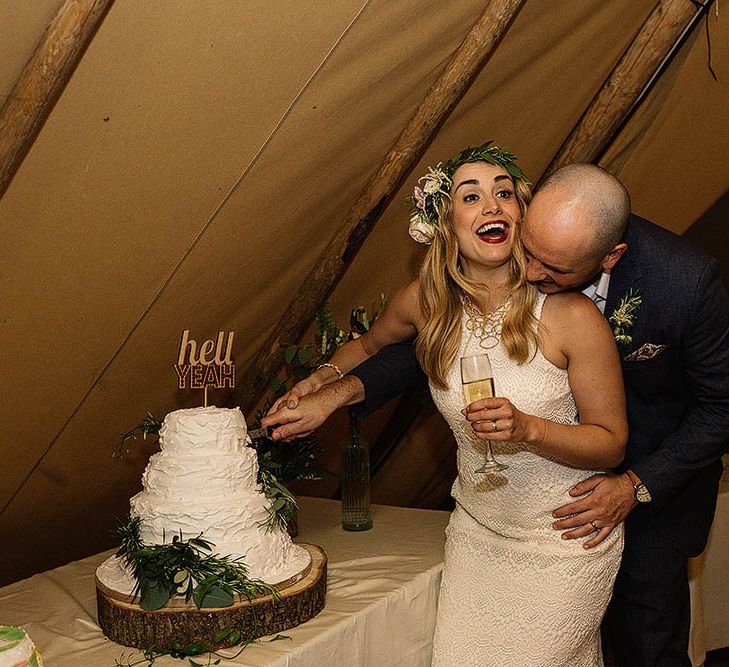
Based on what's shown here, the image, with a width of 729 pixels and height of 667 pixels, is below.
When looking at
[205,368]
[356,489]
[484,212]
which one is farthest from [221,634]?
[484,212]

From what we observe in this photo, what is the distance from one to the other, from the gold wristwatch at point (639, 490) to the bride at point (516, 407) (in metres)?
0.11

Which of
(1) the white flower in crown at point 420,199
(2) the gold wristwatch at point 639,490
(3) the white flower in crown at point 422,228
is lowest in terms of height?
(2) the gold wristwatch at point 639,490

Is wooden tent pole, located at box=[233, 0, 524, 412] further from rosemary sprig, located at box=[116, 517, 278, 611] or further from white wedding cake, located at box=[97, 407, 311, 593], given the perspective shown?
rosemary sprig, located at box=[116, 517, 278, 611]

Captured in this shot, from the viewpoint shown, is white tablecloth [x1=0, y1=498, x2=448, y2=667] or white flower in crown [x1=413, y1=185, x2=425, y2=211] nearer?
white tablecloth [x1=0, y1=498, x2=448, y2=667]

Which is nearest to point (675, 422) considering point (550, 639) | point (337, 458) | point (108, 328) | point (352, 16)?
point (550, 639)

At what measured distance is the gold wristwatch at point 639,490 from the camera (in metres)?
2.43

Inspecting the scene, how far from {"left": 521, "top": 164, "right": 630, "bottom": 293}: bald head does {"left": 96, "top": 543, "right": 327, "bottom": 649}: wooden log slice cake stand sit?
0.96 m

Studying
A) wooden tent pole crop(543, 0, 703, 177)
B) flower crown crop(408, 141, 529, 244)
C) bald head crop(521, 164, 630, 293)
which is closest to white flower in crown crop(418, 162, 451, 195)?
flower crown crop(408, 141, 529, 244)

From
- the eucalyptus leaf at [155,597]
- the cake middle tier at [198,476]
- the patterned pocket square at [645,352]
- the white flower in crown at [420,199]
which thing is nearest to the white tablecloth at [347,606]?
the eucalyptus leaf at [155,597]

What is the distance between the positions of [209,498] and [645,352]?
119 cm

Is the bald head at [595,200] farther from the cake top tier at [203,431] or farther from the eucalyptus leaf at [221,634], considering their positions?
the eucalyptus leaf at [221,634]

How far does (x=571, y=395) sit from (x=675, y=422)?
43 cm

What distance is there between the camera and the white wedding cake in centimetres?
→ 211

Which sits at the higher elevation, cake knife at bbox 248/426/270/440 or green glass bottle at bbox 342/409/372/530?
cake knife at bbox 248/426/270/440
